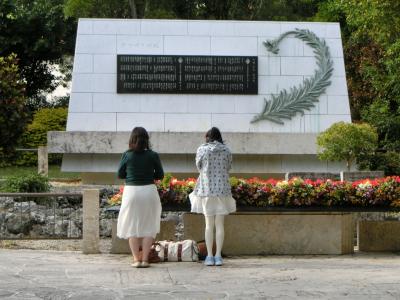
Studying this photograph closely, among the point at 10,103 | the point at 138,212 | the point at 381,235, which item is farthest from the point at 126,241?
the point at 10,103

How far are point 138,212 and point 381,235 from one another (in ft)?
12.8

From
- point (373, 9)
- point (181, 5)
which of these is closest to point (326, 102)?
point (373, 9)

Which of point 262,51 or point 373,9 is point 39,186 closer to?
point 262,51

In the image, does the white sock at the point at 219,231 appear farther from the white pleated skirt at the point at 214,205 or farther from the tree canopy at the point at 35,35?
the tree canopy at the point at 35,35

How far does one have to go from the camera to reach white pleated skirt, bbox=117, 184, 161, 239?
9.55m

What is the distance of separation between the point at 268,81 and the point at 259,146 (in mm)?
1572

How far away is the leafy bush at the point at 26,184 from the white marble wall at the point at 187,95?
1632mm

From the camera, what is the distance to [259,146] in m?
17.8

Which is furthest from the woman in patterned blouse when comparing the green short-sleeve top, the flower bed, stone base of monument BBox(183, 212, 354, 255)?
stone base of monument BBox(183, 212, 354, 255)

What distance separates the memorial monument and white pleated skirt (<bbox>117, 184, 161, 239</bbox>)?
7906 mm

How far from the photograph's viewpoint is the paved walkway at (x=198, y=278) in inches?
301

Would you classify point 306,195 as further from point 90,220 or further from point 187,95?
point 187,95

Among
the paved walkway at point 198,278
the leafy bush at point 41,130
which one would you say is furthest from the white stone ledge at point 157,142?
the leafy bush at point 41,130

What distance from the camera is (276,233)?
11.1 metres
